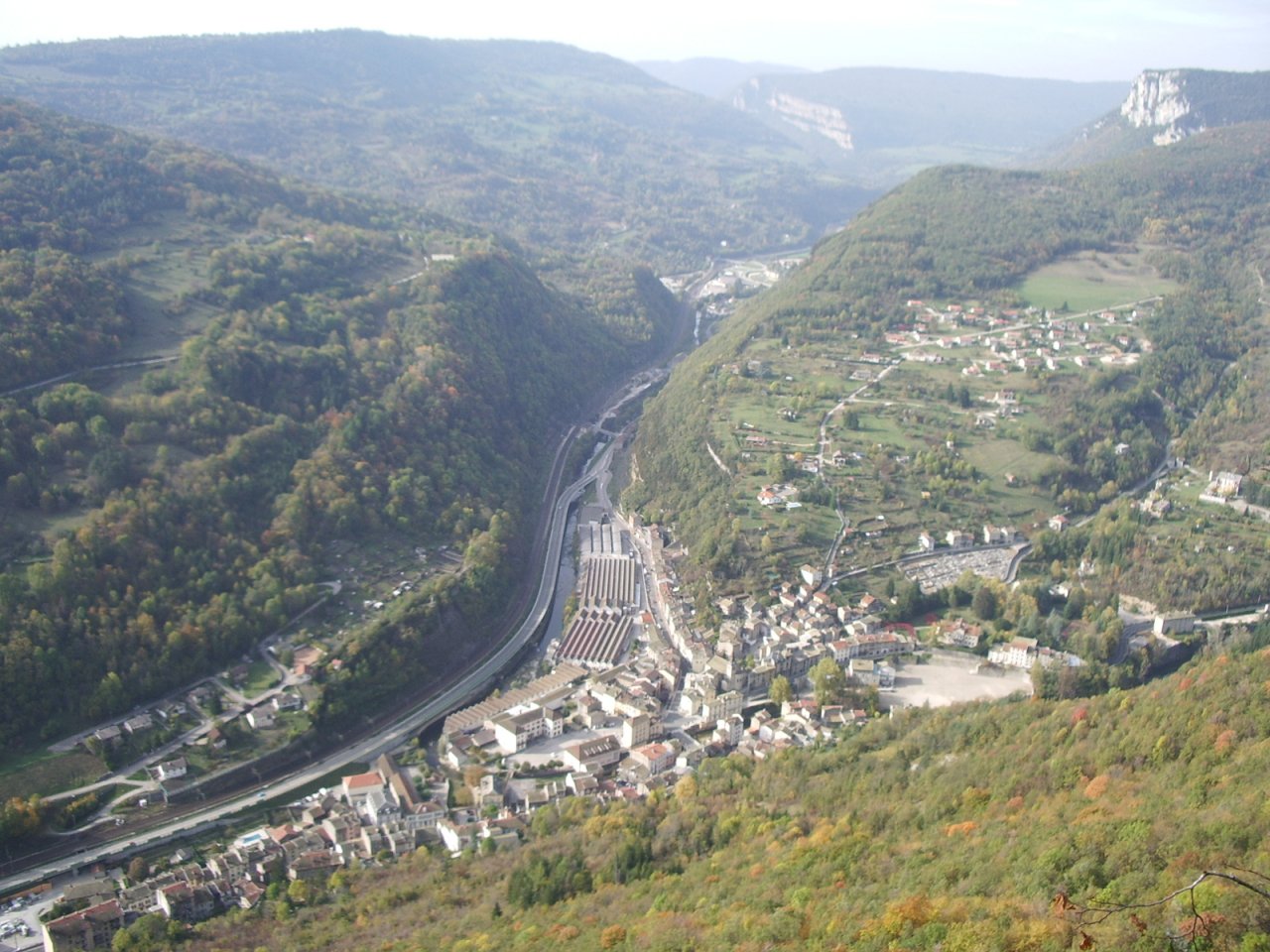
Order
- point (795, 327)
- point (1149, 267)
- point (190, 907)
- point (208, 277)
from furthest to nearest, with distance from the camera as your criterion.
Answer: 1. point (1149, 267)
2. point (795, 327)
3. point (208, 277)
4. point (190, 907)

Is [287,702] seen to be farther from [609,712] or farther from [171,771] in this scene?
[609,712]

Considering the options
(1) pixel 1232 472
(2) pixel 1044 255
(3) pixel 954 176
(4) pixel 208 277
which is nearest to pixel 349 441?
(4) pixel 208 277

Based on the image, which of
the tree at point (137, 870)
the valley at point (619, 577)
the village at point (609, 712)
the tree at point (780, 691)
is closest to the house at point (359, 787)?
the village at point (609, 712)

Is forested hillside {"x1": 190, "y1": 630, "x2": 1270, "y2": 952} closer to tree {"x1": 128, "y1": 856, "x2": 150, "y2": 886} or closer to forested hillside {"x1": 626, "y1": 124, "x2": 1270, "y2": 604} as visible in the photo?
tree {"x1": 128, "y1": 856, "x2": 150, "y2": 886}

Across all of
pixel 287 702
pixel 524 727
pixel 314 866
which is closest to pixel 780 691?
pixel 524 727

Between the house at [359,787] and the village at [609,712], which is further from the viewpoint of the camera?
the house at [359,787]

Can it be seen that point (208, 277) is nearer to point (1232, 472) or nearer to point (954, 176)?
point (1232, 472)

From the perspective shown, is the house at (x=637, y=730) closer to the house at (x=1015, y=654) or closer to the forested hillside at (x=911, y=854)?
the forested hillside at (x=911, y=854)

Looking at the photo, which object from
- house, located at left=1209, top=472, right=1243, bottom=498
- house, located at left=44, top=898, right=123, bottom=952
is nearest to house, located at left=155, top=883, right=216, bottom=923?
house, located at left=44, top=898, right=123, bottom=952
